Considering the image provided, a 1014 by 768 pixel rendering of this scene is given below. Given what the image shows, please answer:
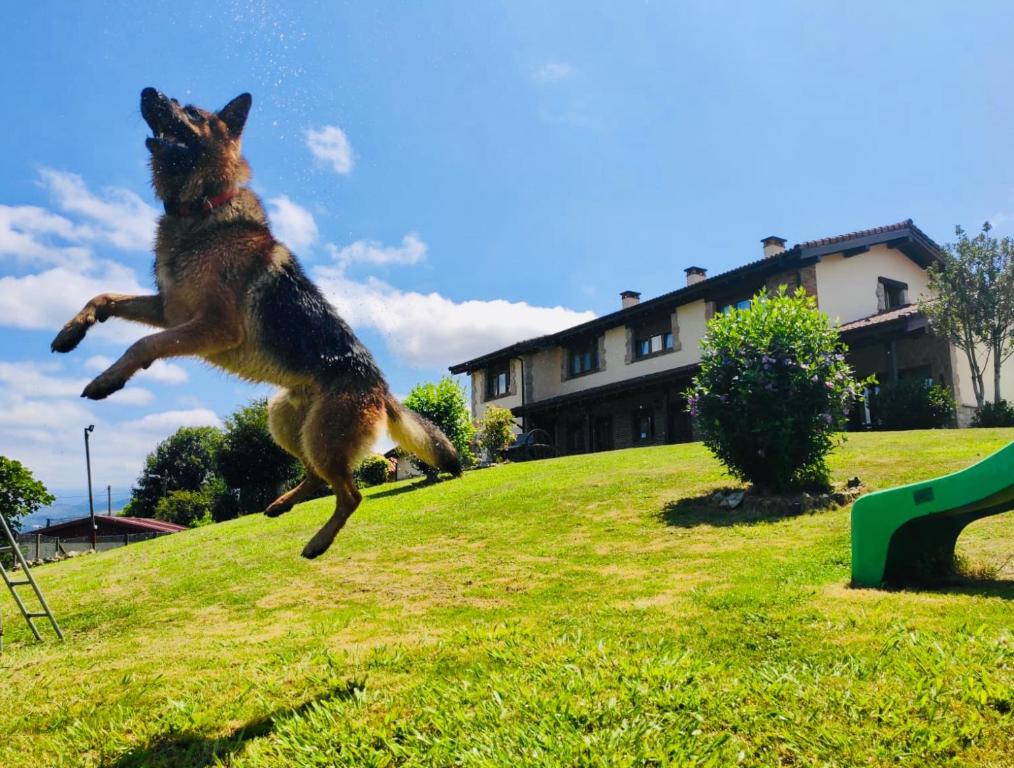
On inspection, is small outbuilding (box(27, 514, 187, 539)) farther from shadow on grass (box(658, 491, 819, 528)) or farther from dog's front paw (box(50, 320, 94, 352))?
dog's front paw (box(50, 320, 94, 352))

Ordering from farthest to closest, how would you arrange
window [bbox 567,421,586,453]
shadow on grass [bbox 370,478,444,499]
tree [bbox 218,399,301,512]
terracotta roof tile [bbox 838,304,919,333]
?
A: window [bbox 567,421,586,453], terracotta roof tile [bbox 838,304,919,333], shadow on grass [bbox 370,478,444,499], tree [bbox 218,399,301,512]

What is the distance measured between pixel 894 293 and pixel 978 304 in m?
5.43

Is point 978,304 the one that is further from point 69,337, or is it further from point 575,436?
point 69,337

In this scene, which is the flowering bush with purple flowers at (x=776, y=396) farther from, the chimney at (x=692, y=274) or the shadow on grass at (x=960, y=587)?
the chimney at (x=692, y=274)

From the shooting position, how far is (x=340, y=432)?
2613mm

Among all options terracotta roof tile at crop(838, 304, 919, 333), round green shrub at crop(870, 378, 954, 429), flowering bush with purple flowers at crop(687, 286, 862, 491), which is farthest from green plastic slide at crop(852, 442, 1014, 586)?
terracotta roof tile at crop(838, 304, 919, 333)

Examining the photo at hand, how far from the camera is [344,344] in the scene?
2729 mm

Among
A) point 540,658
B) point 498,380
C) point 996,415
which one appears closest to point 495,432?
point 498,380

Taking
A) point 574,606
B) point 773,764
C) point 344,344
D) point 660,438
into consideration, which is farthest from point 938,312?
point 344,344

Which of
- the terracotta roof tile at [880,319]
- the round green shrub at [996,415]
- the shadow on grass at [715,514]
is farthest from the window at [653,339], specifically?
the shadow on grass at [715,514]

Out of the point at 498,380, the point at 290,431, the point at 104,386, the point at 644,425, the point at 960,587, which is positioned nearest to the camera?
the point at 104,386

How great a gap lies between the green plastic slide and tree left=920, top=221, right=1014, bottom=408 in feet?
53.8

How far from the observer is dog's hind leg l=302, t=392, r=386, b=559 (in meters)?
2.61

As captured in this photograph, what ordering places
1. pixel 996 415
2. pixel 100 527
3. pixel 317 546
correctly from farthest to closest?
pixel 100 527 < pixel 996 415 < pixel 317 546
